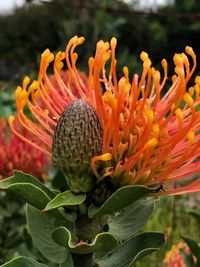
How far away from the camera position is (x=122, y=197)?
2.46ft

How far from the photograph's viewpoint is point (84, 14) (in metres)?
9.04

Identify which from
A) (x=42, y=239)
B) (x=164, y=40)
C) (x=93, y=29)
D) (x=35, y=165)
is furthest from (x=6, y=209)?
(x=164, y=40)

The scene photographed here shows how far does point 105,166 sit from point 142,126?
7 cm

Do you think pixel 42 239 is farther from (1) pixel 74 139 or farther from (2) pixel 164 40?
(2) pixel 164 40

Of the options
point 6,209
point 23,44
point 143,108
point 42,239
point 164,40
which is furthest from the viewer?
point 23,44

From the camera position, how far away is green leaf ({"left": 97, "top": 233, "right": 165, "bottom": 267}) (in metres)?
0.82

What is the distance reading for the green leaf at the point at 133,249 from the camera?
82 cm

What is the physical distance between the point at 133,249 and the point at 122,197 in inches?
5.0

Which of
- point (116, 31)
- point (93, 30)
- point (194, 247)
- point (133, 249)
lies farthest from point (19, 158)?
point (116, 31)

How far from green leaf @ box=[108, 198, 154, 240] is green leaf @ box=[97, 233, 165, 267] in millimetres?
17

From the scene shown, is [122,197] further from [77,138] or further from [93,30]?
[93,30]

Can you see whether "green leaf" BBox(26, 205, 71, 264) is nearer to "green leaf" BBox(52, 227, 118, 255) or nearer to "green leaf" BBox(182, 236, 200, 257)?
"green leaf" BBox(52, 227, 118, 255)

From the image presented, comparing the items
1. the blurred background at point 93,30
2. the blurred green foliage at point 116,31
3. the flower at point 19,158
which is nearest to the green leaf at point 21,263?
the flower at point 19,158

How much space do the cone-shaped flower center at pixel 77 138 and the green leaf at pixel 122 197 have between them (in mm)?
55
